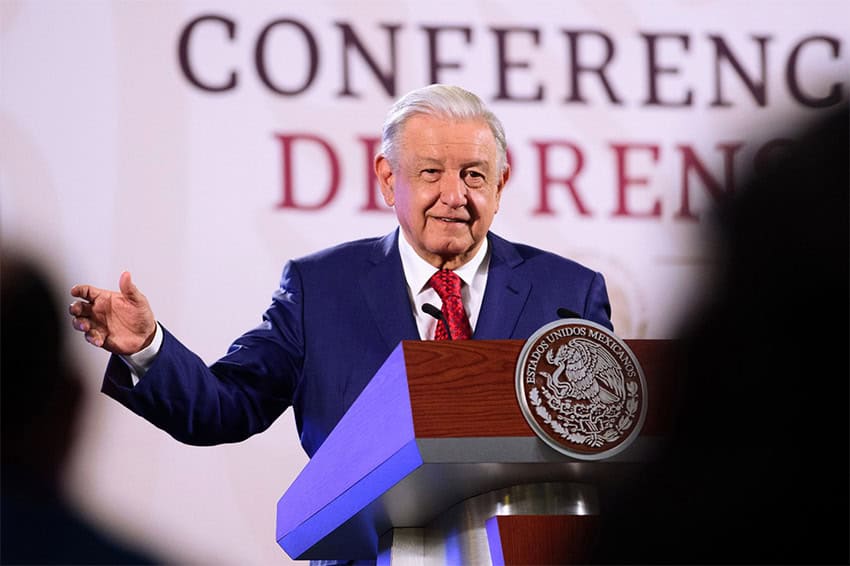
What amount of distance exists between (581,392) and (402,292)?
4.12 ft

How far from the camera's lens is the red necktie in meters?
2.06

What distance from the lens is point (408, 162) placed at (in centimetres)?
230

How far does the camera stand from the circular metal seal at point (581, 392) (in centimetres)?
93

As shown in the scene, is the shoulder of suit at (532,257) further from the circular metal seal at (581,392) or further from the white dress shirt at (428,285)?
the circular metal seal at (581,392)

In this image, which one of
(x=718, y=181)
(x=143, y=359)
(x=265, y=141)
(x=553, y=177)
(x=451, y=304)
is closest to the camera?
(x=718, y=181)

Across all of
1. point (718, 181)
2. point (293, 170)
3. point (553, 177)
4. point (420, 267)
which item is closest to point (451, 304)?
point (420, 267)

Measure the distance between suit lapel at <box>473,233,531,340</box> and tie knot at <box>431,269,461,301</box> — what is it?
0.18 feet

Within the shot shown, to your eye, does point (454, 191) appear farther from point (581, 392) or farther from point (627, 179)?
point (581, 392)

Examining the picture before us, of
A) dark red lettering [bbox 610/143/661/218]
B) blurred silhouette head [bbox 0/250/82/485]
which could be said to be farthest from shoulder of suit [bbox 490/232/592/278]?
blurred silhouette head [bbox 0/250/82/485]

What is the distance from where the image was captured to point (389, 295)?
7.21 feet

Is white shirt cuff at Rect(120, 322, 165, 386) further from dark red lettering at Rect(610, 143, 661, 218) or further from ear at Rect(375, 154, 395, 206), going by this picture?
dark red lettering at Rect(610, 143, 661, 218)

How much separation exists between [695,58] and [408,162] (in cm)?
144

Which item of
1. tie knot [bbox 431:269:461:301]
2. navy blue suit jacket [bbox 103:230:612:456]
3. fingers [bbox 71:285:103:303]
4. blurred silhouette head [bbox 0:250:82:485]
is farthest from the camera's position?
blurred silhouette head [bbox 0:250:82:485]

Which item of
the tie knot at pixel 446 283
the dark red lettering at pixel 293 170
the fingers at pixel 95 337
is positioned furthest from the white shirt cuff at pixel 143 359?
the dark red lettering at pixel 293 170
